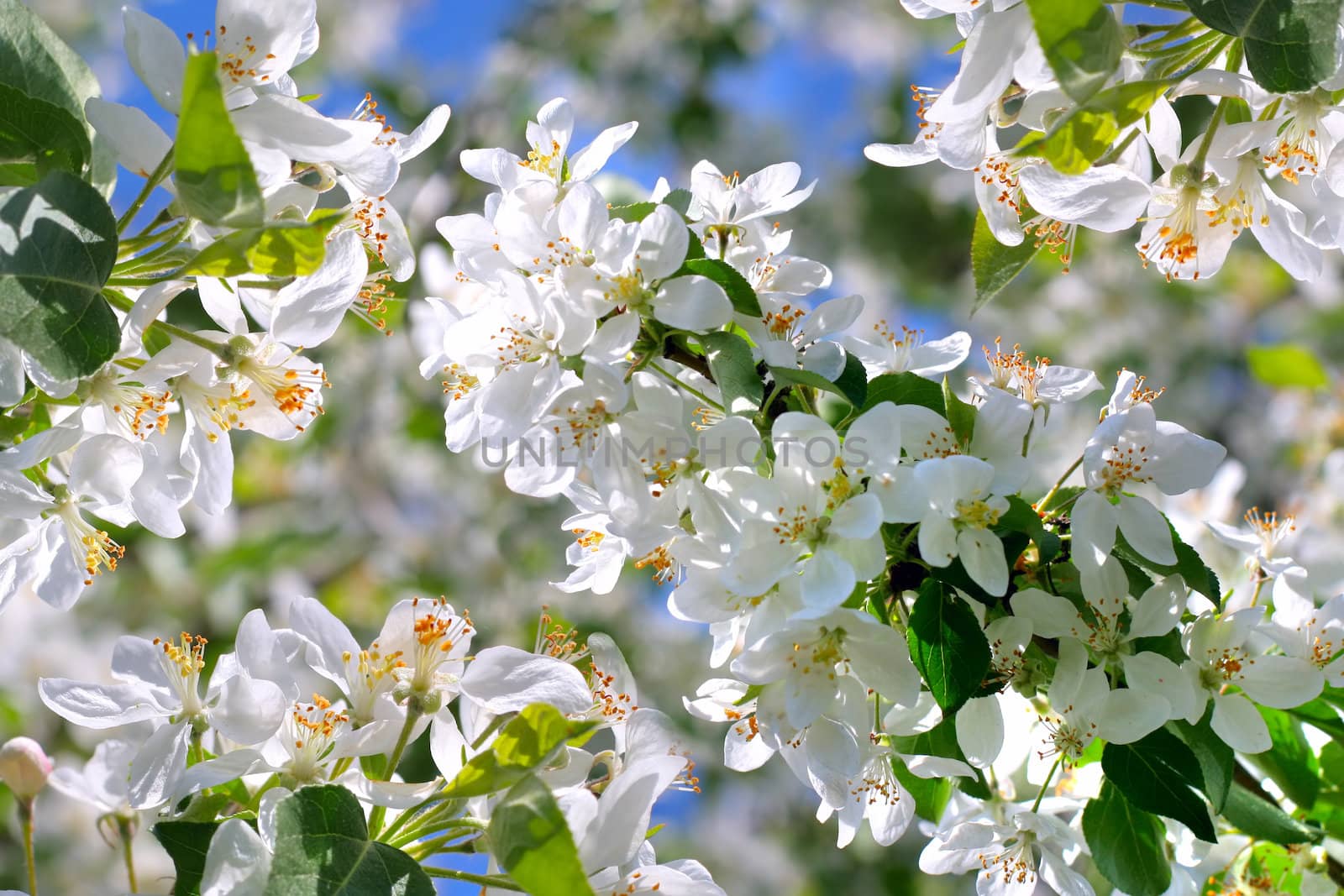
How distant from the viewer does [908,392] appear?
113 cm

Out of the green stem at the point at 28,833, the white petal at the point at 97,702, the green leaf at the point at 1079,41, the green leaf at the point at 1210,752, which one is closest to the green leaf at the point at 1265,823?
the green leaf at the point at 1210,752

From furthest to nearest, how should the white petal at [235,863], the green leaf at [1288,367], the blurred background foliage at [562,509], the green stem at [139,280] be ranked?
the blurred background foliage at [562,509] → the green leaf at [1288,367] → the green stem at [139,280] → the white petal at [235,863]

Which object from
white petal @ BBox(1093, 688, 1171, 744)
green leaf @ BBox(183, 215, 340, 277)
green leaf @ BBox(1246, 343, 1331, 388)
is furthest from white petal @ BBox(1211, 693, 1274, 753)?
green leaf @ BBox(1246, 343, 1331, 388)

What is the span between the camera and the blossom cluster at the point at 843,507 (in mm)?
1002

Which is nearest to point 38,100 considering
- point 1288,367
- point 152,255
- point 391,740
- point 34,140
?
point 34,140

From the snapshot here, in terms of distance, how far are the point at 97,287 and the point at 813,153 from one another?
5.93 meters

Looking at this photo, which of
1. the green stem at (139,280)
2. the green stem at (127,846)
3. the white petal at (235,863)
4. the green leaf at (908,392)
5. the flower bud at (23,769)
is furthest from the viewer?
the flower bud at (23,769)

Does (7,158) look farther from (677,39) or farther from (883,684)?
(677,39)

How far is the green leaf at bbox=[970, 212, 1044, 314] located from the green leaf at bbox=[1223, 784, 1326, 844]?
571 millimetres

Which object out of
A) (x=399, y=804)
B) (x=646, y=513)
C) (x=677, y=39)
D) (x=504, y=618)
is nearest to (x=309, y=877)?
(x=399, y=804)

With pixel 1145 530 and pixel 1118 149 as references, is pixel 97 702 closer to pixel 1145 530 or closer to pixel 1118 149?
pixel 1145 530

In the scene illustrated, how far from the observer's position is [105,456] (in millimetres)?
1063

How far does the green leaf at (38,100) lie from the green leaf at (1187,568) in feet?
3.24

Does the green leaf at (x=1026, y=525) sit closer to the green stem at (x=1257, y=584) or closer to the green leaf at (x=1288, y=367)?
the green stem at (x=1257, y=584)
